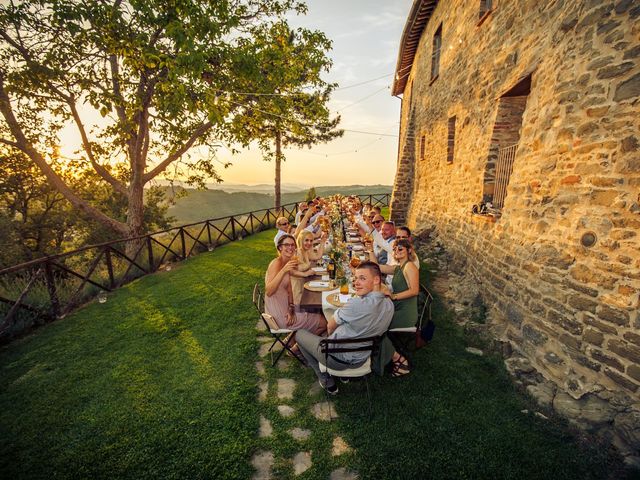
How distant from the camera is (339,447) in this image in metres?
2.63

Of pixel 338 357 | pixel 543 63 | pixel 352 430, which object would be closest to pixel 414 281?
pixel 338 357

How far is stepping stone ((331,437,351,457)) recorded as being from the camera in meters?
2.58

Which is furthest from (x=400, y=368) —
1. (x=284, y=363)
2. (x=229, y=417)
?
(x=229, y=417)

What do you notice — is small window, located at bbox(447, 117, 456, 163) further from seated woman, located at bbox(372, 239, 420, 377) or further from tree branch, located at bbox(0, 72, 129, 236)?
tree branch, located at bbox(0, 72, 129, 236)

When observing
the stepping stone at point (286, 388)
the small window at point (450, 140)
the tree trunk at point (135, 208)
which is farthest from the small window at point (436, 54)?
the tree trunk at point (135, 208)

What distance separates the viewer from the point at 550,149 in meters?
3.66

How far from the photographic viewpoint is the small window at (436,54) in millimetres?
9266

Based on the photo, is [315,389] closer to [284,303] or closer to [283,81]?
[284,303]

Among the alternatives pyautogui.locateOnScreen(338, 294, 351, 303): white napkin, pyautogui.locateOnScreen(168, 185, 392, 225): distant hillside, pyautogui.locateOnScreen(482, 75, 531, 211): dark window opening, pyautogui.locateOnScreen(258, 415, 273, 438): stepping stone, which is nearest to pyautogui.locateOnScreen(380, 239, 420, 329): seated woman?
pyautogui.locateOnScreen(338, 294, 351, 303): white napkin

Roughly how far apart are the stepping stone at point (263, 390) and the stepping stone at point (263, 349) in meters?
0.61

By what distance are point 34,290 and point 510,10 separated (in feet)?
34.9

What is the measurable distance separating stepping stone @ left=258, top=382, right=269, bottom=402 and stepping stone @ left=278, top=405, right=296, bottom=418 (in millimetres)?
246

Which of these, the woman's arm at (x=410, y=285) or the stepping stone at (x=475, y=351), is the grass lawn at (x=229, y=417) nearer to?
the stepping stone at (x=475, y=351)

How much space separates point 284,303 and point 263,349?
3.18 feet
